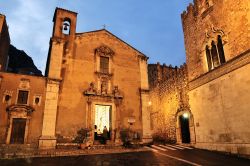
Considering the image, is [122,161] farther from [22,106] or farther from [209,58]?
[209,58]

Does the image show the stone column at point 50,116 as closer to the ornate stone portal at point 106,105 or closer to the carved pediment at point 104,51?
the ornate stone portal at point 106,105

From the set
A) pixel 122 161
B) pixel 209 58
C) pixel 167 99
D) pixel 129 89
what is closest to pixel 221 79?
pixel 209 58

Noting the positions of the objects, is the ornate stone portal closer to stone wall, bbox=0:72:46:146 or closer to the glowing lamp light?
stone wall, bbox=0:72:46:146

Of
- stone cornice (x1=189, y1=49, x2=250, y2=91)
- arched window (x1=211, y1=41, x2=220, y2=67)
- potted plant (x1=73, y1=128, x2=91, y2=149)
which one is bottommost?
potted plant (x1=73, y1=128, x2=91, y2=149)

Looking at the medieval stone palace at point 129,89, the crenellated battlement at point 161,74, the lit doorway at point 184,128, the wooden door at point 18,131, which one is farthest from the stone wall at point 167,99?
the wooden door at point 18,131

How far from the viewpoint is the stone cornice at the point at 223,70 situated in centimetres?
1200

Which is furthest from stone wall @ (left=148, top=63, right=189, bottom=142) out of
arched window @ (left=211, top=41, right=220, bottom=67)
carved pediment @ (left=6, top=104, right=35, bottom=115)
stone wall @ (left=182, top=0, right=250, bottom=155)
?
carved pediment @ (left=6, top=104, right=35, bottom=115)

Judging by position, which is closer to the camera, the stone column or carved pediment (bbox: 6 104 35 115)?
carved pediment (bbox: 6 104 35 115)

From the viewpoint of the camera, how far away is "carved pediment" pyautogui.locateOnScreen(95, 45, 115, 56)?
1786 centimetres

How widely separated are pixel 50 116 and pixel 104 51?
7267 mm

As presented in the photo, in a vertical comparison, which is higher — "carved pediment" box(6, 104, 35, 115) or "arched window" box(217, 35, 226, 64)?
"arched window" box(217, 35, 226, 64)

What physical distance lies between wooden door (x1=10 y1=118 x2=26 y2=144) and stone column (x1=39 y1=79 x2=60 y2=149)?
1208 mm

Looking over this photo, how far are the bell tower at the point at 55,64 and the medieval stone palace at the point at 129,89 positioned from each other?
6 cm

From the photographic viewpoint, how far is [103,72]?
17.5 meters
